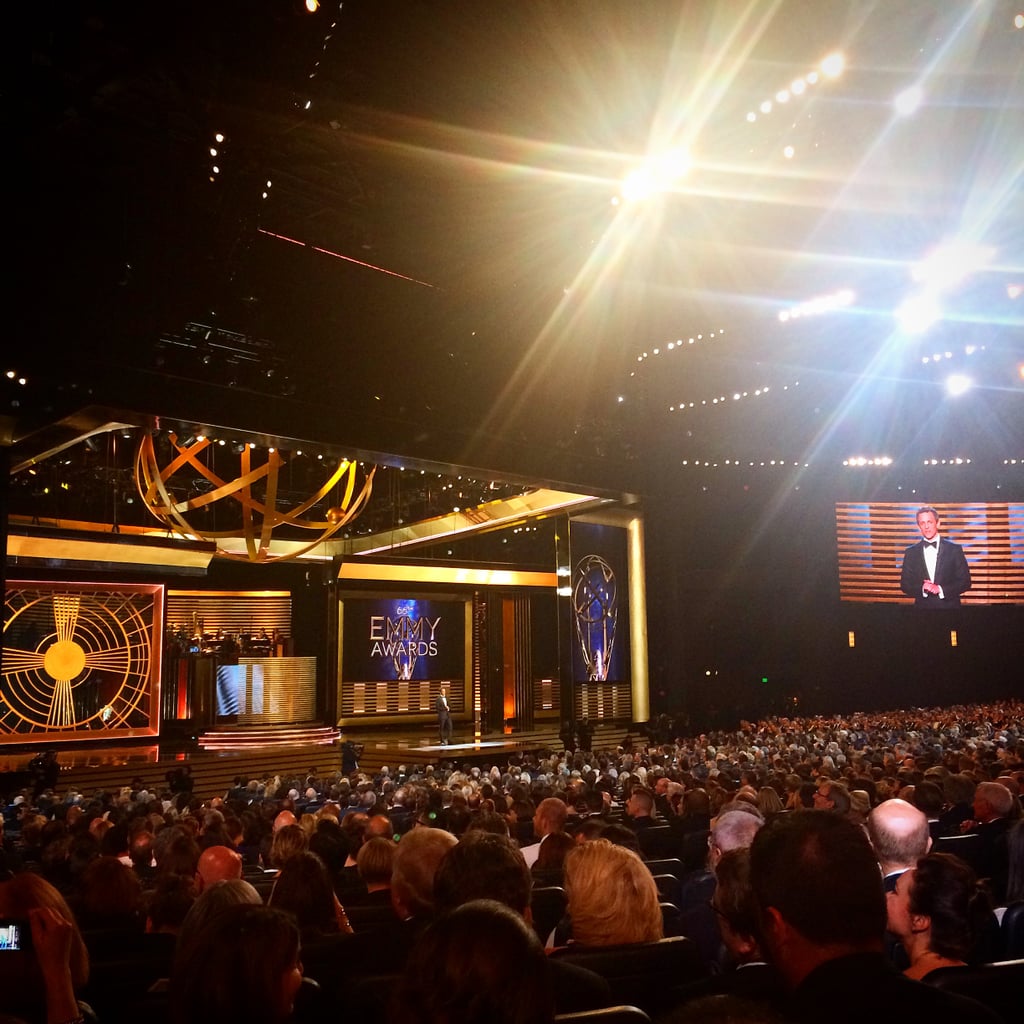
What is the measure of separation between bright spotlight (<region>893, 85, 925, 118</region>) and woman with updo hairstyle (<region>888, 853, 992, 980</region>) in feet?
32.1

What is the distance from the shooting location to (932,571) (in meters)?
21.3

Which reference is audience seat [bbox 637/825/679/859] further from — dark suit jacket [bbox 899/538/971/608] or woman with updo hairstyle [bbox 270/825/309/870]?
dark suit jacket [bbox 899/538/971/608]

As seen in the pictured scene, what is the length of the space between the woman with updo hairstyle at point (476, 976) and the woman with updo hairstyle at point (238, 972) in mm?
459

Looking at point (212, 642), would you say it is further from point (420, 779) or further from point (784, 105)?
point (784, 105)

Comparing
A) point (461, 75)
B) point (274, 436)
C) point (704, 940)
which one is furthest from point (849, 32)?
point (704, 940)

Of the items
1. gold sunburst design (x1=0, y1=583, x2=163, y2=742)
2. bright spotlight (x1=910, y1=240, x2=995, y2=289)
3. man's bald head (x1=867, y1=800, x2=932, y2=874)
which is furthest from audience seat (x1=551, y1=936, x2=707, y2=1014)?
gold sunburst design (x1=0, y1=583, x2=163, y2=742)

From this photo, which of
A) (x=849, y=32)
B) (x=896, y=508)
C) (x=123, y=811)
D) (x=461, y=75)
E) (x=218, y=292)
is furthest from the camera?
(x=896, y=508)

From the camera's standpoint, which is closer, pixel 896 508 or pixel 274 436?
pixel 274 436

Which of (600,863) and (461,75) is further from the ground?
(461,75)

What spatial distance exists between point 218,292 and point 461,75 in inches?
157

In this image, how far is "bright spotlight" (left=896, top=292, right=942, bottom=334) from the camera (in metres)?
17.0

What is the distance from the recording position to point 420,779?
10.5 metres

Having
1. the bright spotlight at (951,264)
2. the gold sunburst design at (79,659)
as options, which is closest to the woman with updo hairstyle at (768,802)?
the bright spotlight at (951,264)

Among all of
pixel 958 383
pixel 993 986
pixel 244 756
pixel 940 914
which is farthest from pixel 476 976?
pixel 958 383
